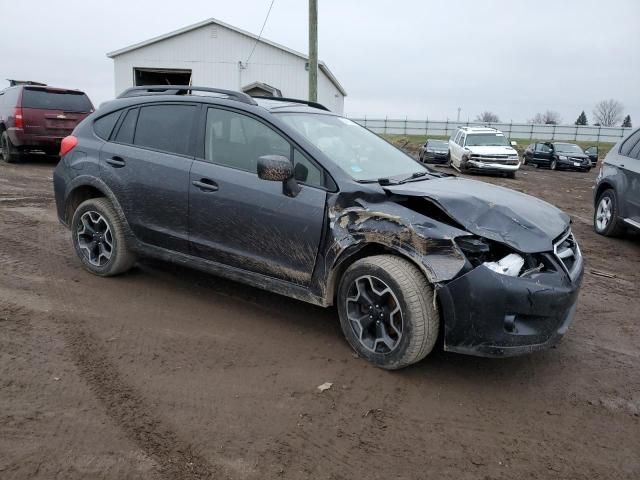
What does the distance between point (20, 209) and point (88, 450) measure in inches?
248

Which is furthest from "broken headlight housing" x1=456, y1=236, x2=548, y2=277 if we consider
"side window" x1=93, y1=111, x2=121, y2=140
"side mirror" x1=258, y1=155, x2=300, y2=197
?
"side window" x1=93, y1=111, x2=121, y2=140

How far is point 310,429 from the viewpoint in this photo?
2.81 meters

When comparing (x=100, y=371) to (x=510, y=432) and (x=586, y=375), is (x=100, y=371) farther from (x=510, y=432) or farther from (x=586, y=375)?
(x=586, y=375)

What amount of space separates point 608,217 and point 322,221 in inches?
241

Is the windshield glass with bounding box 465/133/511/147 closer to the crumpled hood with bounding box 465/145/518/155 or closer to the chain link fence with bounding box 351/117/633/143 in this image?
the crumpled hood with bounding box 465/145/518/155

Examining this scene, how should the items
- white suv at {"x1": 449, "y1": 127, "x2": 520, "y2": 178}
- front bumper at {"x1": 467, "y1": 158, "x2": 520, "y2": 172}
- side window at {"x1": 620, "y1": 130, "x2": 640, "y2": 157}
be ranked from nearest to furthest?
1. side window at {"x1": 620, "y1": 130, "x2": 640, "y2": 157}
2. front bumper at {"x1": 467, "y1": 158, "x2": 520, "y2": 172}
3. white suv at {"x1": 449, "y1": 127, "x2": 520, "y2": 178}

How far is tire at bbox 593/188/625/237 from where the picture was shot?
766 centimetres

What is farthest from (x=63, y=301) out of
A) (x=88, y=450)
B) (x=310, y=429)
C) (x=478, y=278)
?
(x=478, y=278)

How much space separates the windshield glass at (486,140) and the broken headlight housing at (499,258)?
17706mm

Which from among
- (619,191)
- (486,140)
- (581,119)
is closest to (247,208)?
(619,191)

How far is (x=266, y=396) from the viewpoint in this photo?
3.10m

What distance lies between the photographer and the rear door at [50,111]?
1180 cm

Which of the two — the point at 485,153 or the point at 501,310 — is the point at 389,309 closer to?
the point at 501,310

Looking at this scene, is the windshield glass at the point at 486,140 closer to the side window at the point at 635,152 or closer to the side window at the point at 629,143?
the side window at the point at 629,143
